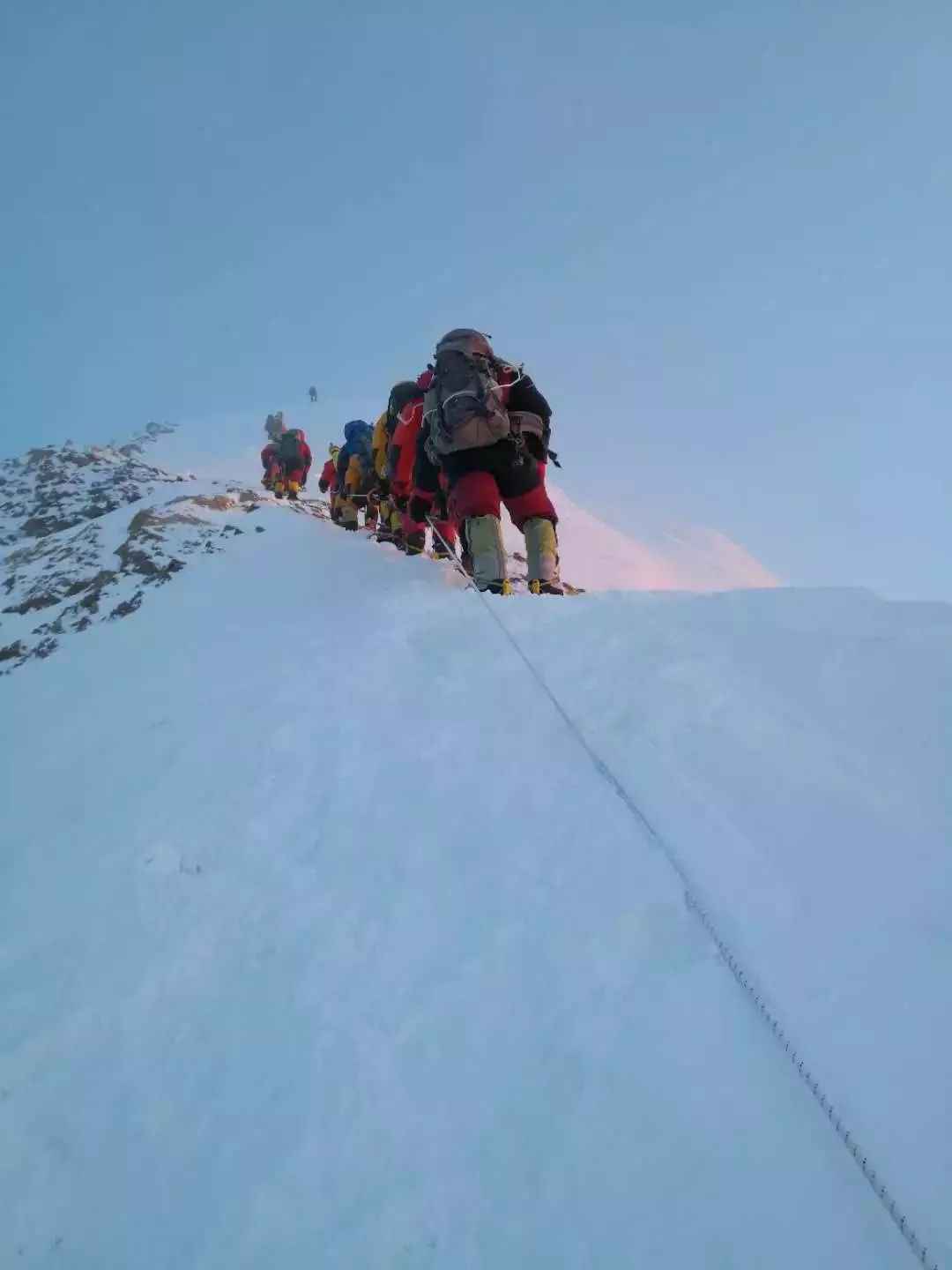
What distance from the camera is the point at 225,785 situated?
12.8 feet

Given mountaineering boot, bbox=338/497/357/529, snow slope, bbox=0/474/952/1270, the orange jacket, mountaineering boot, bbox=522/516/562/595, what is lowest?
snow slope, bbox=0/474/952/1270

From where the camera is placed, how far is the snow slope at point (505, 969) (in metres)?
1.84

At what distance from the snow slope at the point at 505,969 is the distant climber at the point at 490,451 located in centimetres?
289

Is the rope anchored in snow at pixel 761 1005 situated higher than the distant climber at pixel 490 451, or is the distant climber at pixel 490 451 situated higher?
the distant climber at pixel 490 451

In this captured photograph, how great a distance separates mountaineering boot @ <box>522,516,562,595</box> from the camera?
24.8 ft

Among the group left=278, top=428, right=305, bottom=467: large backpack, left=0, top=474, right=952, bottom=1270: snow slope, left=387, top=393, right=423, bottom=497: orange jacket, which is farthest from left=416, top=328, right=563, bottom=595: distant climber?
left=278, top=428, right=305, bottom=467: large backpack

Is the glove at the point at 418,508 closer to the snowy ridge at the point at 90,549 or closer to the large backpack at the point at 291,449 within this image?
the snowy ridge at the point at 90,549

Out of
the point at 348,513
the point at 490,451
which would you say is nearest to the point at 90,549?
the point at 348,513

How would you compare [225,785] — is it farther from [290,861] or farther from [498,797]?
[498,797]

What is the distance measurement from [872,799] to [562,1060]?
1.67 m

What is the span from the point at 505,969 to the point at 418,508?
25.1 ft

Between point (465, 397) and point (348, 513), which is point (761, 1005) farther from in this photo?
point (348, 513)

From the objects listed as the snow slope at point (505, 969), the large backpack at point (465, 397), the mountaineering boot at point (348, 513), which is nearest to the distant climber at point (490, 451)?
the large backpack at point (465, 397)

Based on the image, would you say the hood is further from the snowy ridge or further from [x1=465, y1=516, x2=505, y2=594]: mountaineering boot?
[x1=465, y1=516, x2=505, y2=594]: mountaineering boot
